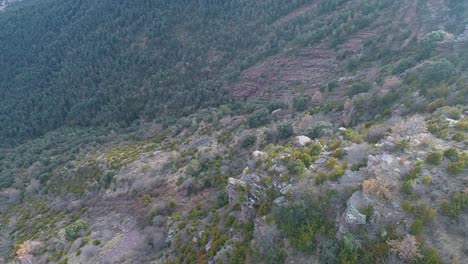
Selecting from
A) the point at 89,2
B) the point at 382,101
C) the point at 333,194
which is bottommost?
the point at 382,101

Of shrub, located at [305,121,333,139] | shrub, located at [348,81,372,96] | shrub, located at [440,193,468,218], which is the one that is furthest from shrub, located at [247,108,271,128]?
shrub, located at [440,193,468,218]

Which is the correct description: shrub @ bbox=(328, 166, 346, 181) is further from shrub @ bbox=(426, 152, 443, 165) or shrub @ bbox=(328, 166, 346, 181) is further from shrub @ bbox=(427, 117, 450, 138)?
shrub @ bbox=(427, 117, 450, 138)

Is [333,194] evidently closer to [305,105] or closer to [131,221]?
[131,221]

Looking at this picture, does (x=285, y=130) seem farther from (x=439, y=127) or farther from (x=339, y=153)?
(x=439, y=127)

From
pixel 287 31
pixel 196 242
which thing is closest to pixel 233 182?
pixel 196 242

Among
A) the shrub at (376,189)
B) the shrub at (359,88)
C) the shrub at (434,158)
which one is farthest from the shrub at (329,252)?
the shrub at (359,88)

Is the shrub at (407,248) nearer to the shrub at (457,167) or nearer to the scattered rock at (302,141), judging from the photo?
the shrub at (457,167)
